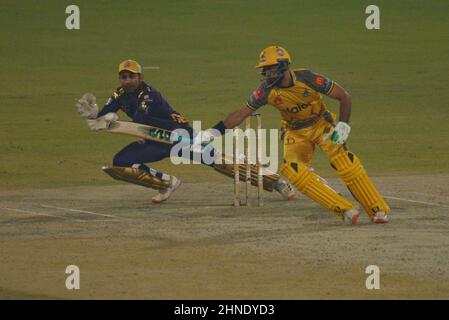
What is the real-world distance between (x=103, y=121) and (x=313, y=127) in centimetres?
285

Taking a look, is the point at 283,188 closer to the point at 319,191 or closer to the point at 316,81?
the point at 319,191

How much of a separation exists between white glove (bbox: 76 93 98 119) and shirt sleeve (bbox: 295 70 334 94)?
9.62ft

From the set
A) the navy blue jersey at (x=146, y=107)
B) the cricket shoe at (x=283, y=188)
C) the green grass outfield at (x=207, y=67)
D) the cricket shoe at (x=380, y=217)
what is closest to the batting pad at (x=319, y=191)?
the cricket shoe at (x=380, y=217)

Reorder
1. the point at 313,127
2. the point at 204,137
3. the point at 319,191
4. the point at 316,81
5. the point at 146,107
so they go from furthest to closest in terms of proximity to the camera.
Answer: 1. the point at 146,107
2. the point at 204,137
3. the point at 313,127
4. the point at 316,81
5. the point at 319,191

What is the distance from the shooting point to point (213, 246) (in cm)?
1516

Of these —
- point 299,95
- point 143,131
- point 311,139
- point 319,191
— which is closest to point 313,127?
point 311,139

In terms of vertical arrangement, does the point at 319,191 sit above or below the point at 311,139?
below

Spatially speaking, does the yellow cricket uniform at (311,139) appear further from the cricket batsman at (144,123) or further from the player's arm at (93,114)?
the player's arm at (93,114)

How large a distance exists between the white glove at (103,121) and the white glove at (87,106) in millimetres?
87

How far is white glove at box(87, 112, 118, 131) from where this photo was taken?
58.1ft

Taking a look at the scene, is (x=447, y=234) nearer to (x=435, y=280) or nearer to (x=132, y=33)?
(x=435, y=280)

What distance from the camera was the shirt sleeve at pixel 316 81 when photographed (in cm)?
1634

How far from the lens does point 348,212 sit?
1614 cm

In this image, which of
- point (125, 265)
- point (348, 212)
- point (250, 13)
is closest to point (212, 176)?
point (348, 212)
